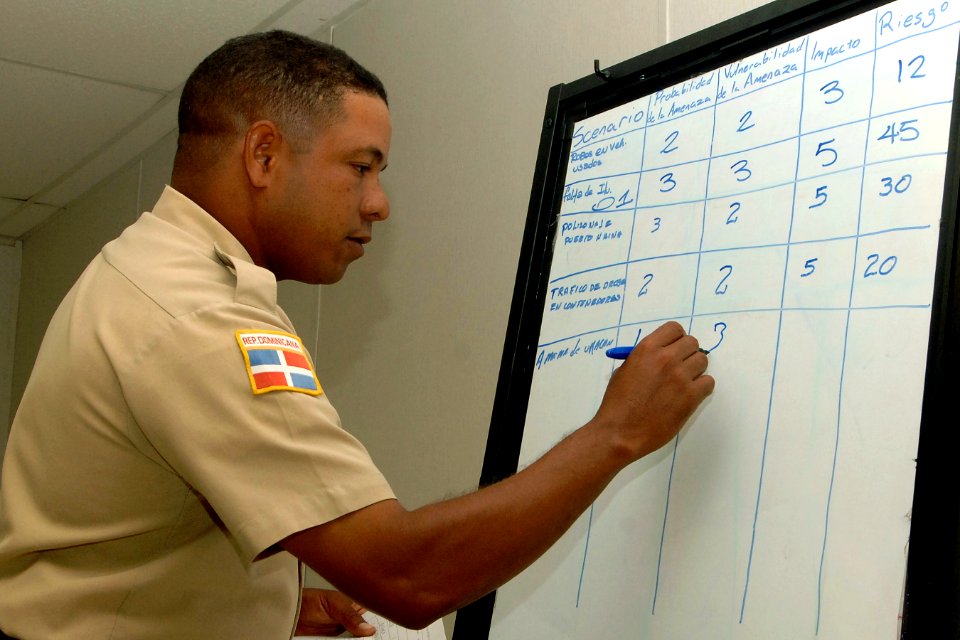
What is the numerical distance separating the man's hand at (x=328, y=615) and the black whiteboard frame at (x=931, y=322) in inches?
8.2

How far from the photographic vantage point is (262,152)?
117 centimetres

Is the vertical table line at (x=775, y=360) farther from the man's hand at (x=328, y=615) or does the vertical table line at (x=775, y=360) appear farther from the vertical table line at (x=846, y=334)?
the man's hand at (x=328, y=615)

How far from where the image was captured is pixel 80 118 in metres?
3.23

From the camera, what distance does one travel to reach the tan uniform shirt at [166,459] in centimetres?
92

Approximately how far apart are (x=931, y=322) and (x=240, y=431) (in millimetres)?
650

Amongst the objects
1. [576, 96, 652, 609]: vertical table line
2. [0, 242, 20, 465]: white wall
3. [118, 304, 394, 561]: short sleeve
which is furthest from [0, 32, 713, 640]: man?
[0, 242, 20, 465]: white wall

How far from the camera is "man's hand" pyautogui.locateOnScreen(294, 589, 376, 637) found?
4.66ft

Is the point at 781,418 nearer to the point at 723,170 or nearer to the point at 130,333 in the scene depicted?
the point at 723,170

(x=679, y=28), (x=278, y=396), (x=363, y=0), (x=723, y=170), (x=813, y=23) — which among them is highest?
(x=363, y=0)

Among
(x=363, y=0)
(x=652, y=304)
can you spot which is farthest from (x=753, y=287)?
(x=363, y=0)

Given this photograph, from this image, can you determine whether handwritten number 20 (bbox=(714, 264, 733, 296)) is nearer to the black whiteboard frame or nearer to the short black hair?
the black whiteboard frame

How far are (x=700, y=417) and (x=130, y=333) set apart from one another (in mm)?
614

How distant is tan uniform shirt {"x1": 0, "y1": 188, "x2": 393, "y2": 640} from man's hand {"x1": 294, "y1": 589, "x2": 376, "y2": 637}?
0.28m

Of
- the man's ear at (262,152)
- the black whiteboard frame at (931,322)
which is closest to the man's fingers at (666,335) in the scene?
the black whiteboard frame at (931,322)
